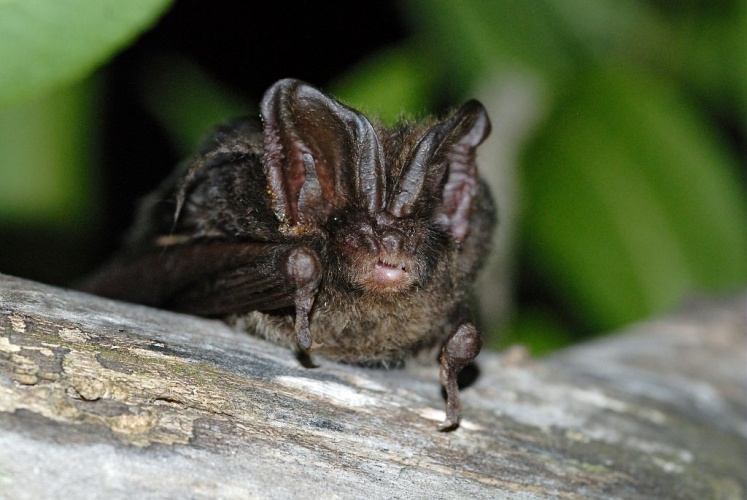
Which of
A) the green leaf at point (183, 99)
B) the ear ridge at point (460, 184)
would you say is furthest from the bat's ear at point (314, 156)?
the green leaf at point (183, 99)

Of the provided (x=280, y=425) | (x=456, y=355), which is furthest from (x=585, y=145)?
(x=280, y=425)

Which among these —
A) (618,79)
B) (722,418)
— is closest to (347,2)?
(618,79)

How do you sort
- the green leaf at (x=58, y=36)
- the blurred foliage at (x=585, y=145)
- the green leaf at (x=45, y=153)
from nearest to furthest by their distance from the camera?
the green leaf at (x=58, y=36)
the green leaf at (x=45, y=153)
the blurred foliage at (x=585, y=145)

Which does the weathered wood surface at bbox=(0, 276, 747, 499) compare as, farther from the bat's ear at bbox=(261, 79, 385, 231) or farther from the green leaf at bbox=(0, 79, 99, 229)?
the green leaf at bbox=(0, 79, 99, 229)

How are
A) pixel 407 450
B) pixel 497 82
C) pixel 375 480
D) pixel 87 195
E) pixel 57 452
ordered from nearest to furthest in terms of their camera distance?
pixel 57 452 → pixel 375 480 → pixel 407 450 → pixel 87 195 → pixel 497 82

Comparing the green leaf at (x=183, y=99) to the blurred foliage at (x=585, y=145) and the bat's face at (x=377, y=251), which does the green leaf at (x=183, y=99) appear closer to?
the blurred foliage at (x=585, y=145)

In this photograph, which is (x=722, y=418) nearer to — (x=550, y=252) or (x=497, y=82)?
(x=550, y=252)
